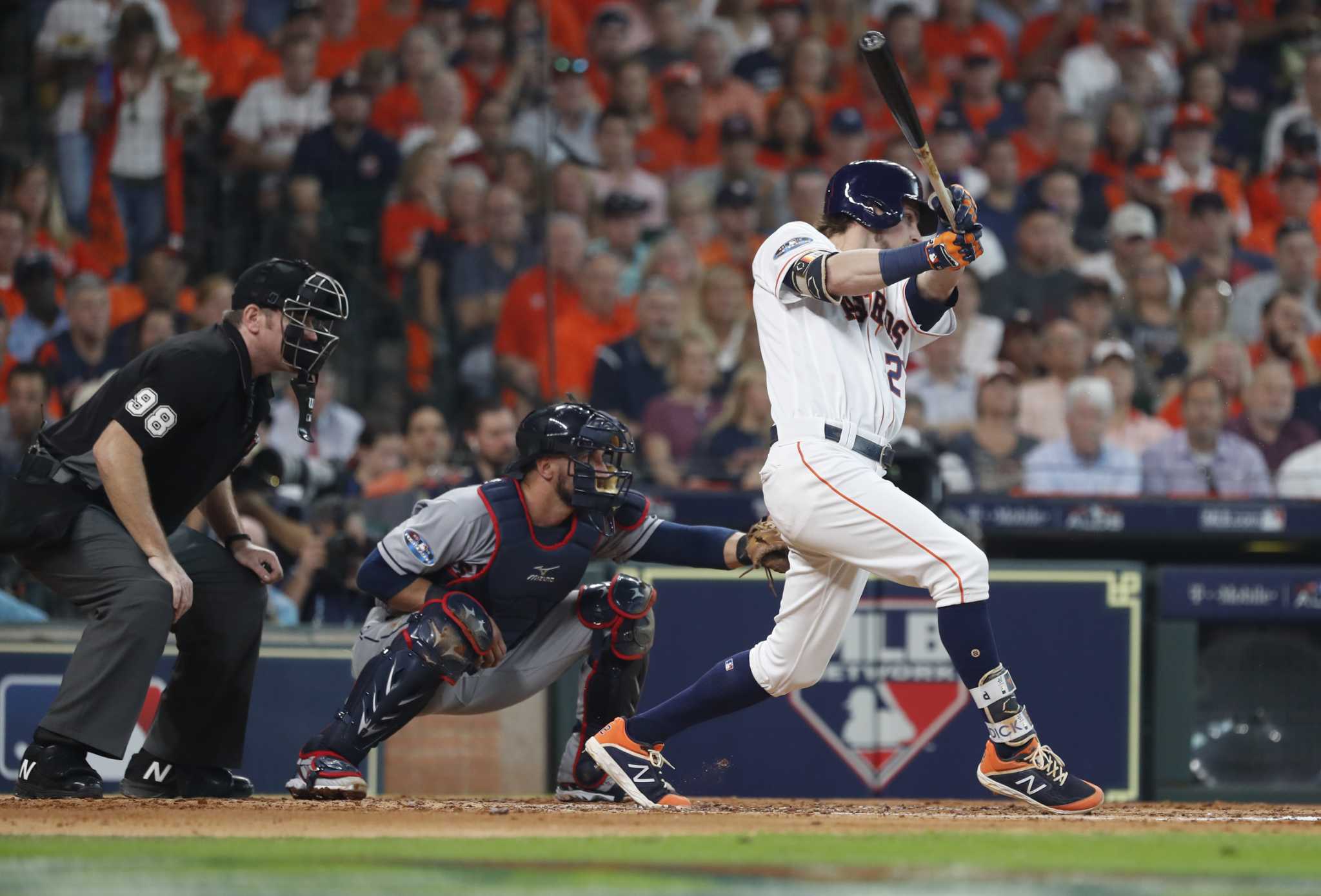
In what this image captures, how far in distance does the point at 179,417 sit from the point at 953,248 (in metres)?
2.06

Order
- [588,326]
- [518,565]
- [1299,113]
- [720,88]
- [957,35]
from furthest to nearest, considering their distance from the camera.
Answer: [957,35]
[1299,113]
[720,88]
[588,326]
[518,565]

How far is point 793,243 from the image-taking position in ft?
14.6

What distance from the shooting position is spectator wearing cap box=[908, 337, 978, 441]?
27.1 feet

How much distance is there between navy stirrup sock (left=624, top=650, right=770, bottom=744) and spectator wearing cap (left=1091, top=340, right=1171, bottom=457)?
384 cm

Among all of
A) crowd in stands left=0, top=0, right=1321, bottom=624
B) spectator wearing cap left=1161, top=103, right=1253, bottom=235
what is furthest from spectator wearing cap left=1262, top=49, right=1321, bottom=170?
spectator wearing cap left=1161, top=103, right=1253, bottom=235

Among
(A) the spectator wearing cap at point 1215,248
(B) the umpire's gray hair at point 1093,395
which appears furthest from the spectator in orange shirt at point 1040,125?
(B) the umpire's gray hair at point 1093,395

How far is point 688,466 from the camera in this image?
7.50 metres

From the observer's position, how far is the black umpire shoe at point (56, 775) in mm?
4480

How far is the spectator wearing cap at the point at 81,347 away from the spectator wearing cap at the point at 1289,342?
5.46m

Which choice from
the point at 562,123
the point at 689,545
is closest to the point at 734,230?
the point at 562,123

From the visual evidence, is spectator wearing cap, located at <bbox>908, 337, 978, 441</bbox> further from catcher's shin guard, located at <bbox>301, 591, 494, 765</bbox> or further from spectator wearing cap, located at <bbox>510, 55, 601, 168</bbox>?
catcher's shin guard, located at <bbox>301, 591, 494, 765</bbox>

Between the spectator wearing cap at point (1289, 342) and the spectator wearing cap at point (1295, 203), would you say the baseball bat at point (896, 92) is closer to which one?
the spectator wearing cap at point (1289, 342)

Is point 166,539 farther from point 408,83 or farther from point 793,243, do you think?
point 408,83

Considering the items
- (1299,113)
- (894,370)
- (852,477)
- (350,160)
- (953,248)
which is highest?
(1299,113)
